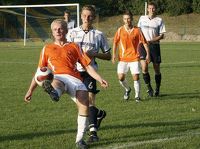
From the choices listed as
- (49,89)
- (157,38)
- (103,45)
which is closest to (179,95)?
(157,38)

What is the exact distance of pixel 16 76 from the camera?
16.7 meters

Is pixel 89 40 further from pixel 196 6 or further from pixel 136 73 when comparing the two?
pixel 196 6

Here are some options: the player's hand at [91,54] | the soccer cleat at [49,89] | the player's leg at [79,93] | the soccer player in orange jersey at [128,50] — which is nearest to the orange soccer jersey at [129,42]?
the soccer player in orange jersey at [128,50]

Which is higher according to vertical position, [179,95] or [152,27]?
[152,27]

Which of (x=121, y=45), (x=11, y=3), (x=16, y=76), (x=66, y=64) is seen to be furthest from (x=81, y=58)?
(x=11, y=3)

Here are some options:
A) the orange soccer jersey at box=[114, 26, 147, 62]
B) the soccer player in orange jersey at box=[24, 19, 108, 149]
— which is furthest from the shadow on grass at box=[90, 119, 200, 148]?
the orange soccer jersey at box=[114, 26, 147, 62]

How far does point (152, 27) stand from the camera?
12.6 metres

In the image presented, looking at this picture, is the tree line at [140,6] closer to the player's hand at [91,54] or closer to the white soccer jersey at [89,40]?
the white soccer jersey at [89,40]

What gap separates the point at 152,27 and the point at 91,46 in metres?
5.19

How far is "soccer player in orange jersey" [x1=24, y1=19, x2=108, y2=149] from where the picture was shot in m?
6.36

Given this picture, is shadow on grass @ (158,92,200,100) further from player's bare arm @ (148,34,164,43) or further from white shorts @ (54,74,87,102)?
white shorts @ (54,74,87,102)

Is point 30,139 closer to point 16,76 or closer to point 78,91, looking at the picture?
point 78,91

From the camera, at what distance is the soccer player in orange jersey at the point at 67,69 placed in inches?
251

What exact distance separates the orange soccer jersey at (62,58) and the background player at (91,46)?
0.71m
